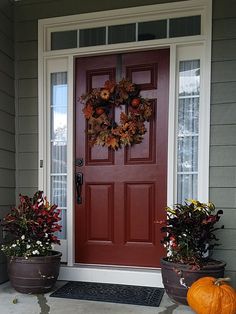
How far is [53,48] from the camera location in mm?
3273

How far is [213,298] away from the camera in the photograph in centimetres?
216

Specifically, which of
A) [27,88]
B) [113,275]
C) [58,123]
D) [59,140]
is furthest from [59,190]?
[27,88]

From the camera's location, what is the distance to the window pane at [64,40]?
321 centimetres

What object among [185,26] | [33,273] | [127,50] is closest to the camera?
[33,273]

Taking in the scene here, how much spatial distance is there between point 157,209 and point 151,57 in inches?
52.6

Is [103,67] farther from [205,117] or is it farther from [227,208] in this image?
[227,208]

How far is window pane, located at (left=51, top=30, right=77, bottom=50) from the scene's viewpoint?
3215 millimetres

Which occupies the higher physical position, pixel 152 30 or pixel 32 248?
pixel 152 30

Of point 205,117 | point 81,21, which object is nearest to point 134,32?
point 81,21

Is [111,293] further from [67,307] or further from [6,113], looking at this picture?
[6,113]

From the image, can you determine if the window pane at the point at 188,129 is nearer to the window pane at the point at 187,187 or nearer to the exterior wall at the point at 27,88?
the window pane at the point at 187,187

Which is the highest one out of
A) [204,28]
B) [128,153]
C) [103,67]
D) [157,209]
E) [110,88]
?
[204,28]

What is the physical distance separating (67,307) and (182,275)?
85 cm

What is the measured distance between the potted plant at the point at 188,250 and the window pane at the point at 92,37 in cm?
166
